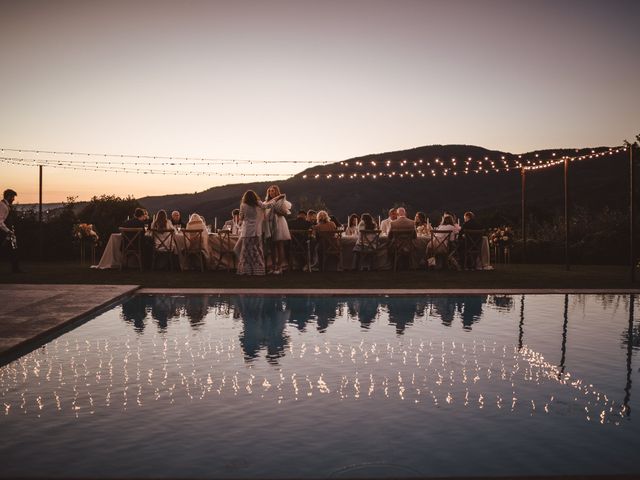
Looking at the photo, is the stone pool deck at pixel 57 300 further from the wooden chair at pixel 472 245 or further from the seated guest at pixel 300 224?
the wooden chair at pixel 472 245

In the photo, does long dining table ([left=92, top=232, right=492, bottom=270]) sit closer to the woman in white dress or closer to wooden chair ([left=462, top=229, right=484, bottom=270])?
wooden chair ([left=462, top=229, right=484, bottom=270])

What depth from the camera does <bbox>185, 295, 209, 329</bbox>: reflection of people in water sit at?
756 centimetres

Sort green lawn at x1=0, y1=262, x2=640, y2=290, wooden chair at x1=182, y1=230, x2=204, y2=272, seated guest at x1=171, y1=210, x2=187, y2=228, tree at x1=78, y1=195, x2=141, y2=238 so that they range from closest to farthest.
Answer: green lawn at x1=0, y1=262, x2=640, y2=290 → wooden chair at x1=182, y1=230, x2=204, y2=272 → seated guest at x1=171, y1=210, x2=187, y2=228 → tree at x1=78, y1=195, x2=141, y2=238

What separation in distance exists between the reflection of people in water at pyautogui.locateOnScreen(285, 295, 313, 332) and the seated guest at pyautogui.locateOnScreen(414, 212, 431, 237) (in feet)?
20.0

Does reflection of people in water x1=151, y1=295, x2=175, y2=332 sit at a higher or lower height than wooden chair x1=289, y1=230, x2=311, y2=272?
lower

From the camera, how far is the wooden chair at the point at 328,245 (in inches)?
550

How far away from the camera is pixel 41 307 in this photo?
25.3 ft

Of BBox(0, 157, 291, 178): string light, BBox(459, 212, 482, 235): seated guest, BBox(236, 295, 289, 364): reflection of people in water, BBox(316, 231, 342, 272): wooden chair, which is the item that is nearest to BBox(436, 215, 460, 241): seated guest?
BBox(459, 212, 482, 235): seated guest

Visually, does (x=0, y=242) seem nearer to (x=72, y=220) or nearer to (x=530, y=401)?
(x=72, y=220)

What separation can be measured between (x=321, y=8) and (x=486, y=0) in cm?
393

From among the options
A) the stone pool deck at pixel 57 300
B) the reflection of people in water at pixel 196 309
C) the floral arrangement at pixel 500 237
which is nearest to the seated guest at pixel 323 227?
the stone pool deck at pixel 57 300

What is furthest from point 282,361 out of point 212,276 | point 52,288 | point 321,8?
point 321,8

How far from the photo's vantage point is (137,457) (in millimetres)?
3166

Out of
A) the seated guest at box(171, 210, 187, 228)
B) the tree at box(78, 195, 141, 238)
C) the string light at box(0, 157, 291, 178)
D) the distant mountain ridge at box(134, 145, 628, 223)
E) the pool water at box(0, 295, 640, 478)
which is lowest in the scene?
the pool water at box(0, 295, 640, 478)
